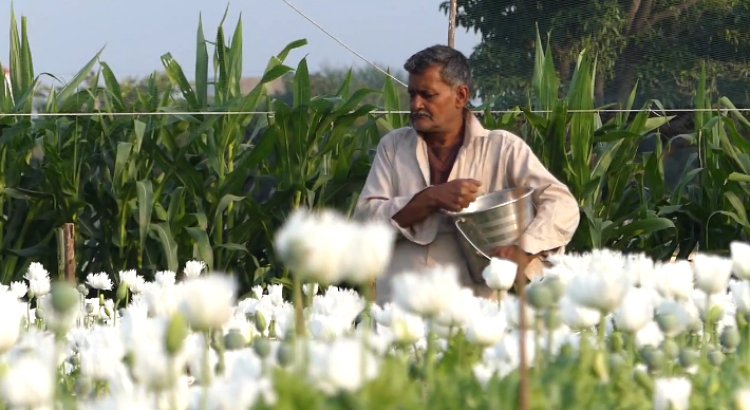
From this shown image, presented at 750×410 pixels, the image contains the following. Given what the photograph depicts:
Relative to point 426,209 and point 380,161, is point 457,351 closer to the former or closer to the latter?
point 426,209

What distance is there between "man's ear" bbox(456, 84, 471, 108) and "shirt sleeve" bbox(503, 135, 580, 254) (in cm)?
16

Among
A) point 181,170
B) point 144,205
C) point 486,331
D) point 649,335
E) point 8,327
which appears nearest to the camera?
point 8,327

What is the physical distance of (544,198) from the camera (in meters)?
4.07

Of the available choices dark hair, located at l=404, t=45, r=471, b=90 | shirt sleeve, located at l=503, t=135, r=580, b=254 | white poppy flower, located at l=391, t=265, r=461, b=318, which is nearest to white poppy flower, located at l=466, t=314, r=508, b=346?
white poppy flower, located at l=391, t=265, r=461, b=318

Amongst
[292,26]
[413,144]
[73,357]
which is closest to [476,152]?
[413,144]

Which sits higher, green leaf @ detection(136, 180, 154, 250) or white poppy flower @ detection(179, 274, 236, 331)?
white poppy flower @ detection(179, 274, 236, 331)

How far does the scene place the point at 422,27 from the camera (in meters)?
8.72

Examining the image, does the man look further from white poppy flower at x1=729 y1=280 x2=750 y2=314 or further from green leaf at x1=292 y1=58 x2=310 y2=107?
white poppy flower at x1=729 y1=280 x2=750 y2=314

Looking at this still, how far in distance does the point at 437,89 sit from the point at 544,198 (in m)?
0.42

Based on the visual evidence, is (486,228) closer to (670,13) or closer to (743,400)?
(743,400)

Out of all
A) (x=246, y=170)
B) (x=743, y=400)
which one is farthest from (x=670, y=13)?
(x=743, y=400)

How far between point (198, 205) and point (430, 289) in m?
4.38

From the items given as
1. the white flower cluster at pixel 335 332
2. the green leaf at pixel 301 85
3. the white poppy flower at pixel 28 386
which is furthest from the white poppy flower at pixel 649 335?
the green leaf at pixel 301 85

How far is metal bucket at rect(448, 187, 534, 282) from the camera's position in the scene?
147 inches
